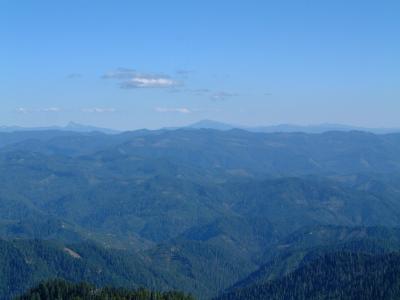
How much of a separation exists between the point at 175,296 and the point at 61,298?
1386 inches

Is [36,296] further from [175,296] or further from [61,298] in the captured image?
[175,296]

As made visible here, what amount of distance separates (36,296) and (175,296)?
43920mm

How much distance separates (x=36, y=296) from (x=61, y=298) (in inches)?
423

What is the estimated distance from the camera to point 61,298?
19288cm

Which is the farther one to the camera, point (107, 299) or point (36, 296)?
point (36, 296)

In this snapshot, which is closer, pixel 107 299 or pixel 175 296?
pixel 107 299

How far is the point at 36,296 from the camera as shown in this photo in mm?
198500

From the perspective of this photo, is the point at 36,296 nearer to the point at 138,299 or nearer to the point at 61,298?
the point at 61,298

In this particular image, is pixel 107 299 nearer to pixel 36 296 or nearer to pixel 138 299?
pixel 138 299

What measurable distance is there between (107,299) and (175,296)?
24.0 meters

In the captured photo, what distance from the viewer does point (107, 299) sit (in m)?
184

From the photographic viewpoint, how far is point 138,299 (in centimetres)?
18950

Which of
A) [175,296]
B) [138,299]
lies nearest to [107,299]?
[138,299]

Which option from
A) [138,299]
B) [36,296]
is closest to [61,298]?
[36,296]
